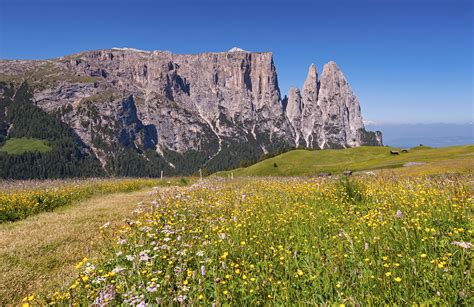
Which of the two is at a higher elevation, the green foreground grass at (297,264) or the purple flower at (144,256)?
the purple flower at (144,256)

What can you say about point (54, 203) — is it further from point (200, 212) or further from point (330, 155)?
point (330, 155)

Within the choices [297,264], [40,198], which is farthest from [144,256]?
[40,198]

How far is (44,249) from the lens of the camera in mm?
9766

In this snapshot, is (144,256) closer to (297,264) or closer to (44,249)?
(297,264)

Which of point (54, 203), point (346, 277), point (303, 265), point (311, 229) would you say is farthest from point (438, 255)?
point (54, 203)

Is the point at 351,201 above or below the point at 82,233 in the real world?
above

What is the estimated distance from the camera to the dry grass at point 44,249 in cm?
721

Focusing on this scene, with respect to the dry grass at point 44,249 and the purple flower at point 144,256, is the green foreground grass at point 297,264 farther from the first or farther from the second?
the dry grass at point 44,249

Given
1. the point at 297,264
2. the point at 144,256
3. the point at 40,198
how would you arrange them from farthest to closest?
the point at 40,198 → the point at 144,256 → the point at 297,264

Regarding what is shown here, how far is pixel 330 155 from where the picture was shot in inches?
3583

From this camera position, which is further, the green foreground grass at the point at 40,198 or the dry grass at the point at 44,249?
the green foreground grass at the point at 40,198

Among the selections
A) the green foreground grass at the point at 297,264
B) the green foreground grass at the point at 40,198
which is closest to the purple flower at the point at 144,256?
the green foreground grass at the point at 297,264

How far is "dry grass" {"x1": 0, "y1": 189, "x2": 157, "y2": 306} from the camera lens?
7207 millimetres

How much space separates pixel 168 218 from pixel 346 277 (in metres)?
6.18
